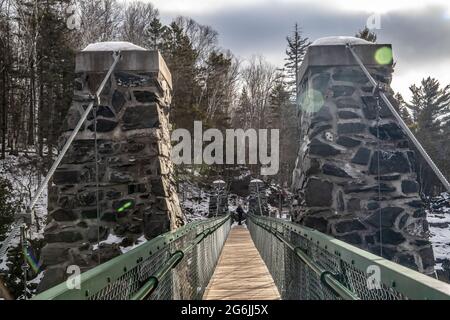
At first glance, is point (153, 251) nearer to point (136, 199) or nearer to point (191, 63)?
point (136, 199)

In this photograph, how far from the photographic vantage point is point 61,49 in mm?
19797

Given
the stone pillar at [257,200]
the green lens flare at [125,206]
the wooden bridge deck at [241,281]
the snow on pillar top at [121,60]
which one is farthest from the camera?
the stone pillar at [257,200]

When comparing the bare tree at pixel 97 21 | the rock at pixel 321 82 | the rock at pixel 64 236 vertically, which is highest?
the bare tree at pixel 97 21

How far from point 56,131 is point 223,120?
51.4 ft

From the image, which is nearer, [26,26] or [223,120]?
[26,26]

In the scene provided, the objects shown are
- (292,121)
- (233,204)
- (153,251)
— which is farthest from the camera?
(292,121)

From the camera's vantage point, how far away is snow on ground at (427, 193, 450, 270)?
17.3 metres

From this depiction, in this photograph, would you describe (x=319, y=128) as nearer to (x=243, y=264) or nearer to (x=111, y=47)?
(x=111, y=47)

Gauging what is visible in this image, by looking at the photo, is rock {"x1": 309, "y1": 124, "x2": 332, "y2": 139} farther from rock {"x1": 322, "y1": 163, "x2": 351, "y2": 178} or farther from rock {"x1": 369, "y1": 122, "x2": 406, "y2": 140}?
rock {"x1": 369, "y1": 122, "x2": 406, "y2": 140}

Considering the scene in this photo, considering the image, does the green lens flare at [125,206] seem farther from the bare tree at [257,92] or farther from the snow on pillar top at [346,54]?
the bare tree at [257,92]

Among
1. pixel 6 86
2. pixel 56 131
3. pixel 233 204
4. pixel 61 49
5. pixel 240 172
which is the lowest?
pixel 233 204

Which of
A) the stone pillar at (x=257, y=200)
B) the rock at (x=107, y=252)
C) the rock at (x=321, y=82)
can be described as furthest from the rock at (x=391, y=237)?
the stone pillar at (x=257, y=200)

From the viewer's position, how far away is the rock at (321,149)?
17.0 feet
